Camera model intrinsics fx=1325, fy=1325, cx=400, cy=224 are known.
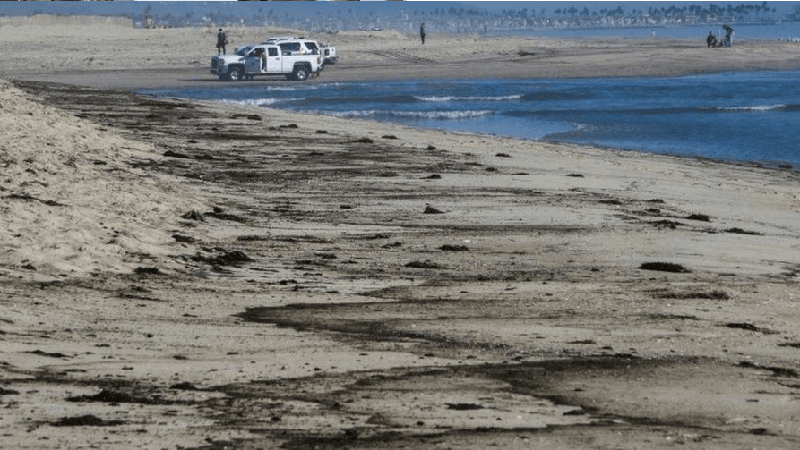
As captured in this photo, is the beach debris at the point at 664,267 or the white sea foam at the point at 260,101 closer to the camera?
the beach debris at the point at 664,267

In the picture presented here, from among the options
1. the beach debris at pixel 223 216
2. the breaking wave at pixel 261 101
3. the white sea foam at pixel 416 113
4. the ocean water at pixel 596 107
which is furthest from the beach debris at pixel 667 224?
the breaking wave at pixel 261 101

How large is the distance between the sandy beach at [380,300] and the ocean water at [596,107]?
9807mm

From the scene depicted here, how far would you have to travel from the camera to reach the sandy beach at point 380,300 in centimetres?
579

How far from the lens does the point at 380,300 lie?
8.54 meters

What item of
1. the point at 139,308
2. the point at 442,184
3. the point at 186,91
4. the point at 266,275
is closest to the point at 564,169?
the point at 442,184

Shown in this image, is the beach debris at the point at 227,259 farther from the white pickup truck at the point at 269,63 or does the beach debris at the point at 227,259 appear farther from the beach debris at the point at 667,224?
the white pickup truck at the point at 269,63

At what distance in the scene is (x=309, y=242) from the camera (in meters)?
10.8

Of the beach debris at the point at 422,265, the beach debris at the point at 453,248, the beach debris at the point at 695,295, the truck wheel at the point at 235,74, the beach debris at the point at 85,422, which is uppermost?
the beach debris at the point at 85,422

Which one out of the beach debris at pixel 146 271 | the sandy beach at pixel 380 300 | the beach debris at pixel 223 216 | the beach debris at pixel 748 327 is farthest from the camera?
the beach debris at pixel 223 216

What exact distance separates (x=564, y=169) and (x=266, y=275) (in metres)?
8.40

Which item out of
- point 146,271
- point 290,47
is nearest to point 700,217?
point 146,271

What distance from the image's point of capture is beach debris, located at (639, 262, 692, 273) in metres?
9.62

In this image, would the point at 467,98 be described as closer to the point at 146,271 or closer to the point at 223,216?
the point at 223,216

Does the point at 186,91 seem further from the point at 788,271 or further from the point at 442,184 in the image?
the point at 788,271
